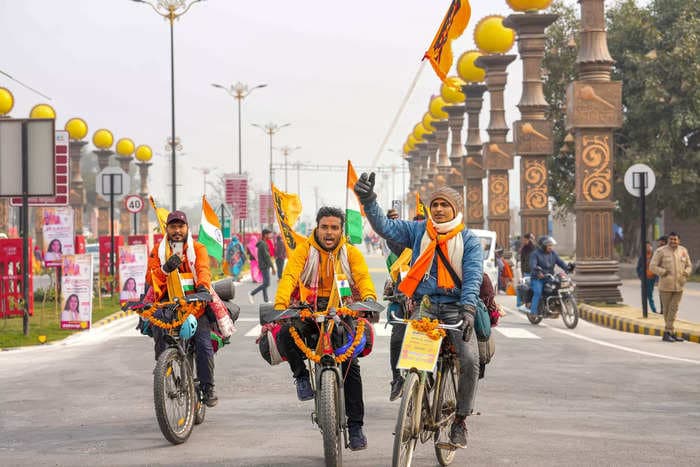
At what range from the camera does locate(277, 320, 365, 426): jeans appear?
7695 mm

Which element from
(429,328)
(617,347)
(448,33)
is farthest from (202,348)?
(617,347)

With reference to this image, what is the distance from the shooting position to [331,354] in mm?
7477

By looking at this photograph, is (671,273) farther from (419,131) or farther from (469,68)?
(419,131)

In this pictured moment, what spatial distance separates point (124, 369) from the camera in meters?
13.7

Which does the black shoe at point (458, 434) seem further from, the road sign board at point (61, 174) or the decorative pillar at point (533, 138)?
the decorative pillar at point (533, 138)

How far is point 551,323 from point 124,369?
33.6ft

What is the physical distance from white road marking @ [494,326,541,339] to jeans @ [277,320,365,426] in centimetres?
1076

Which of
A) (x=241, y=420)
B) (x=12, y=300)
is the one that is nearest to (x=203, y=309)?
(x=241, y=420)

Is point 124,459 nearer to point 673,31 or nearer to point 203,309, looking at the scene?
point 203,309

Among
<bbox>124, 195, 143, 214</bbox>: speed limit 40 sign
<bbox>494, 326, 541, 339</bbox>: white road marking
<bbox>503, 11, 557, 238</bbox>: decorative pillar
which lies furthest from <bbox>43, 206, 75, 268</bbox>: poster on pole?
<bbox>503, 11, 557, 238</bbox>: decorative pillar

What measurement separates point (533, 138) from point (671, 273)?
608 inches

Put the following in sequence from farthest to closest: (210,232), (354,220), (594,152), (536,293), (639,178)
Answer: (594,152)
(639,178)
(536,293)
(210,232)
(354,220)

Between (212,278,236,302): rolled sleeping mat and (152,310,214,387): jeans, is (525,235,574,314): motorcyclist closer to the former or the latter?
(212,278,236,302): rolled sleeping mat

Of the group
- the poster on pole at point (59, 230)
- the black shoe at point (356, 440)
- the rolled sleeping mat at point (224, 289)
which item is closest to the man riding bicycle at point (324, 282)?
the black shoe at point (356, 440)
